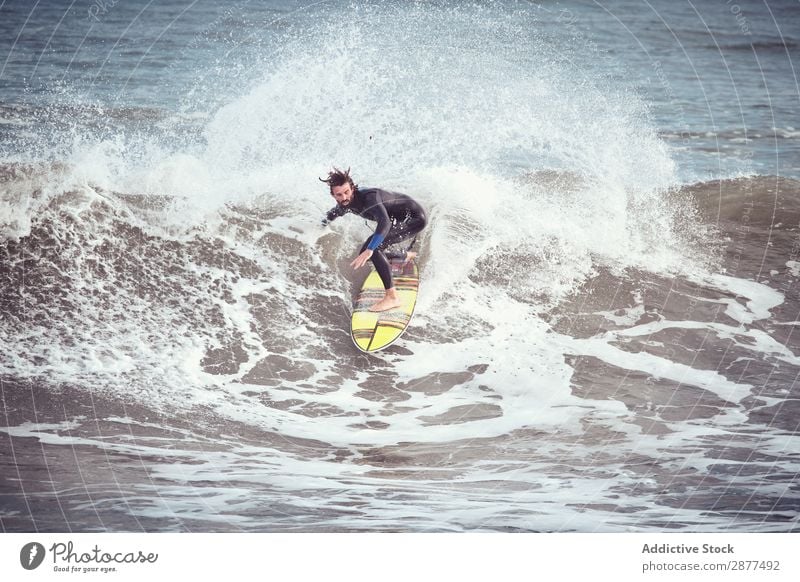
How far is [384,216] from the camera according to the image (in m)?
5.21

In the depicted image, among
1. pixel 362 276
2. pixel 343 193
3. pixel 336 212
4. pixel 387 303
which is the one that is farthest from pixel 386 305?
pixel 343 193

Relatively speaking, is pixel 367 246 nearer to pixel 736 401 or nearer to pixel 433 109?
pixel 736 401

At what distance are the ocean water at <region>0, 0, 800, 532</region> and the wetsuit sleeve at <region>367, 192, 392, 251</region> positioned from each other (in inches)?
33.1

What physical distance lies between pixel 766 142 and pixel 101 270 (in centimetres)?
779

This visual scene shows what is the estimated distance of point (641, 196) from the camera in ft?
25.1

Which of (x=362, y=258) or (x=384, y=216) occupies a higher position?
(x=384, y=216)

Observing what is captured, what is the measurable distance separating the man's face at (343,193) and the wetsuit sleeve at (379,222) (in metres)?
Result: 0.16

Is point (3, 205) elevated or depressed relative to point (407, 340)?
elevated

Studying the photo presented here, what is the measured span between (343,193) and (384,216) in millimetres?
320

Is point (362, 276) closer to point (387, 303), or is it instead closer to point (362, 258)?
point (387, 303)

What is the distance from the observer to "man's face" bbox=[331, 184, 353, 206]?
5223 millimetres
